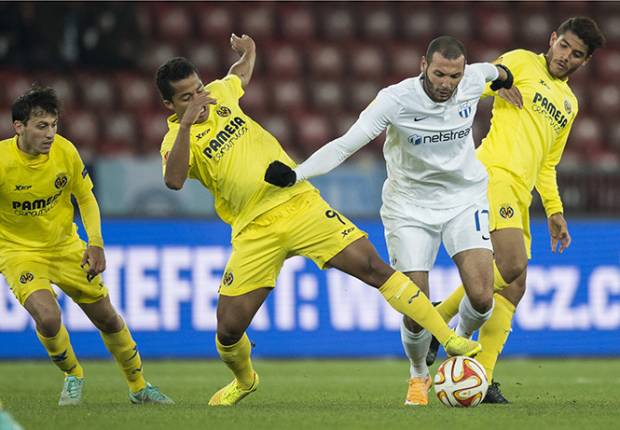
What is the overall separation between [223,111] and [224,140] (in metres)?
0.21

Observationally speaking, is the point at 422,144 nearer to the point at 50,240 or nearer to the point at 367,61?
the point at 50,240

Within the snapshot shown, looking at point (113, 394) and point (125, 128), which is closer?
point (113, 394)

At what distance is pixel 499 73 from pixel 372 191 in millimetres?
4547

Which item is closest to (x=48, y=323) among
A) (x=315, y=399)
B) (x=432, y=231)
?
(x=315, y=399)

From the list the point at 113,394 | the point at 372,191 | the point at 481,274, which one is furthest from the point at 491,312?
the point at 372,191

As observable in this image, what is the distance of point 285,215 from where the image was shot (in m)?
7.01

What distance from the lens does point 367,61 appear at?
16.1 metres

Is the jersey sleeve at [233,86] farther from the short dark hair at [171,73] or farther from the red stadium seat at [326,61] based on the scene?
the red stadium seat at [326,61]

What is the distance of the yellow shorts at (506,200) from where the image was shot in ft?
24.7

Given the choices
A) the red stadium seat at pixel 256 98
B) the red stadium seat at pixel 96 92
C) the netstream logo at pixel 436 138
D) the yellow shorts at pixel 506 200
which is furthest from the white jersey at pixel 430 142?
the red stadium seat at pixel 96 92

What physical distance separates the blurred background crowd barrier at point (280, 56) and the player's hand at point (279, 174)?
7264 millimetres

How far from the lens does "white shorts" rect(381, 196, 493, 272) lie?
23.4 feet

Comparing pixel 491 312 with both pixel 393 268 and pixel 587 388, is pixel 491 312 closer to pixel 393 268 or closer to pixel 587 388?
pixel 393 268

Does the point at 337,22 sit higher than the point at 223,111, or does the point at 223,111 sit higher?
the point at 337,22
